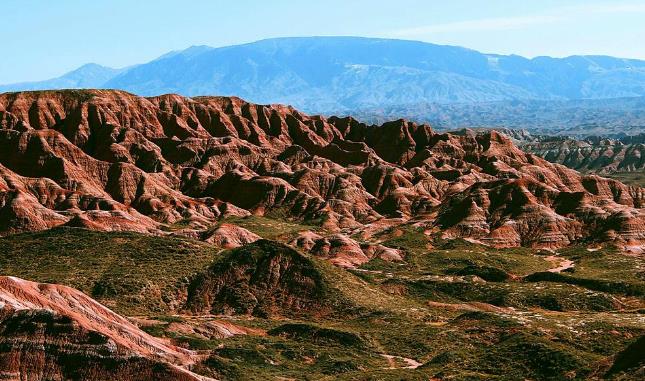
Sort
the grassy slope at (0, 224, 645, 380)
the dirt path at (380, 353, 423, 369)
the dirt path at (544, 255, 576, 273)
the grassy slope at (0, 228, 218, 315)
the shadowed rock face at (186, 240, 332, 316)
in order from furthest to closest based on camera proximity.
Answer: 1. the dirt path at (544, 255, 576, 273)
2. the shadowed rock face at (186, 240, 332, 316)
3. the grassy slope at (0, 228, 218, 315)
4. the dirt path at (380, 353, 423, 369)
5. the grassy slope at (0, 224, 645, 380)

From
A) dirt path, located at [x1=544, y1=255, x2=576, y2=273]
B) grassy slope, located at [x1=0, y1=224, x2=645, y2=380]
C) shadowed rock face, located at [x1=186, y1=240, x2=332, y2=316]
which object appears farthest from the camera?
dirt path, located at [x1=544, y1=255, x2=576, y2=273]

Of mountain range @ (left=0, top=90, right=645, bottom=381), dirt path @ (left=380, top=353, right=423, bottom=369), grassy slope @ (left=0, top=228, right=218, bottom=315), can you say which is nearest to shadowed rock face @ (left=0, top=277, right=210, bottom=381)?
mountain range @ (left=0, top=90, right=645, bottom=381)

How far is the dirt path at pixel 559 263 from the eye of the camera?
181m

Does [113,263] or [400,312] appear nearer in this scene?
[400,312]

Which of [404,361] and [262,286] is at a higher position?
[404,361]

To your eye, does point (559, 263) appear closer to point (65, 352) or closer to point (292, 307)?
point (292, 307)

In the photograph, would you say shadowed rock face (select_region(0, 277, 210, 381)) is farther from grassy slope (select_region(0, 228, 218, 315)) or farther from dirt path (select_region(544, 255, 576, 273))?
dirt path (select_region(544, 255, 576, 273))

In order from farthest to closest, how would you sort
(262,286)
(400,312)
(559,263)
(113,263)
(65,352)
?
1. (559,263)
2. (113,263)
3. (262,286)
4. (400,312)
5. (65,352)

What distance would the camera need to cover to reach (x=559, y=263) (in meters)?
188

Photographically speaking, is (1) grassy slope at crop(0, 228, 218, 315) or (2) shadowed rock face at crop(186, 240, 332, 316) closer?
(1) grassy slope at crop(0, 228, 218, 315)

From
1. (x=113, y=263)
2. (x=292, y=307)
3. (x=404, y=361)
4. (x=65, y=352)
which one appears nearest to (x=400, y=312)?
(x=292, y=307)

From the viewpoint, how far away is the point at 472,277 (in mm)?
164625

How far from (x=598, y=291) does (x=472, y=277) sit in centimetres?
2331

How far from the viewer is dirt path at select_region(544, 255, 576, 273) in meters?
181
